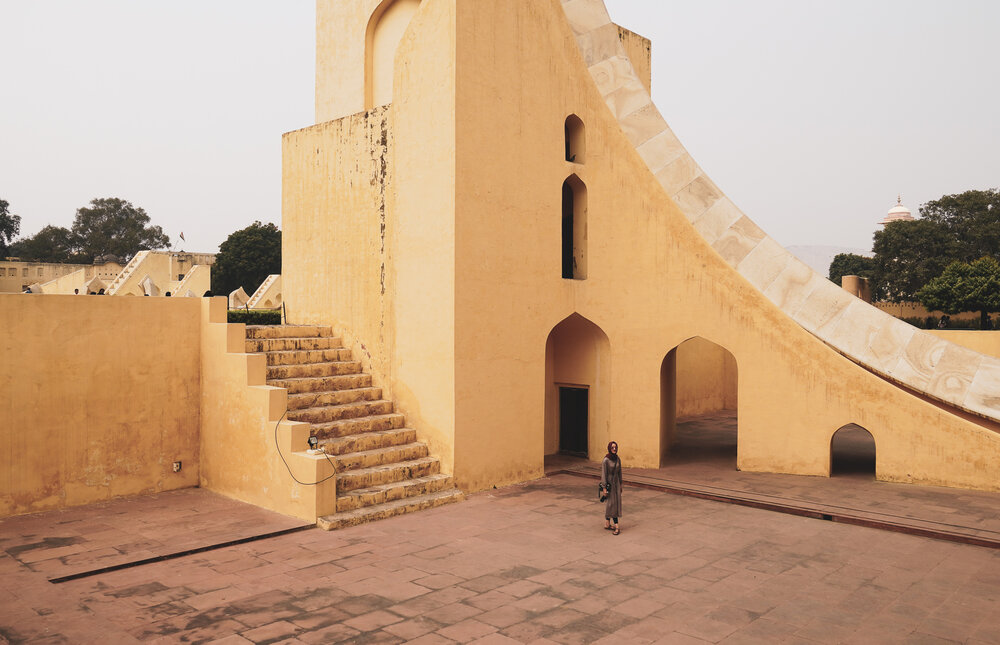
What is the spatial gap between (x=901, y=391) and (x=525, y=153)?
5937mm

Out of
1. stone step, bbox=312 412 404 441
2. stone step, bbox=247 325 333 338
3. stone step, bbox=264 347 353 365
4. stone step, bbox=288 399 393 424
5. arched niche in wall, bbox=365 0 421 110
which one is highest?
arched niche in wall, bbox=365 0 421 110

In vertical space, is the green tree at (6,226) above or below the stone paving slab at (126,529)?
above

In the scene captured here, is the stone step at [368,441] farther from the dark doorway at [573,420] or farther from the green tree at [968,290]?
the green tree at [968,290]

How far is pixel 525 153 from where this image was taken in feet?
33.1

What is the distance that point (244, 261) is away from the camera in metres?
38.4

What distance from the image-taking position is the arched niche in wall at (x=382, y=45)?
39.3ft

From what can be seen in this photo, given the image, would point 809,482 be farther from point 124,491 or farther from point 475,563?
point 124,491

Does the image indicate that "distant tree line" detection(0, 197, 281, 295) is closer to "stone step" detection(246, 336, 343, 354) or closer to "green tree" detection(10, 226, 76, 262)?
"green tree" detection(10, 226, 76, 262)

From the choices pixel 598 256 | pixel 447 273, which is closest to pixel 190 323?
pixel 447 273

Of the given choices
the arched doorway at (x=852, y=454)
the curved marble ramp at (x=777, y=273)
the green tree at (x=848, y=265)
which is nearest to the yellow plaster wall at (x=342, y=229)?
the curved marble ramp at (x=777, y=273)

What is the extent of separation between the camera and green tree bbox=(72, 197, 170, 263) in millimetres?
56062

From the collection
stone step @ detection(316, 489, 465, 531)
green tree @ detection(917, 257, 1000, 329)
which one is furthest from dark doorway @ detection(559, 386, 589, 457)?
green tree @ detection(917, 257, 1000, 329)

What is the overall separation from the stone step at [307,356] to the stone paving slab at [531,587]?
2320mm

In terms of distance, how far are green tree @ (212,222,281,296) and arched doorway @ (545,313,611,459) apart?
29787mm
